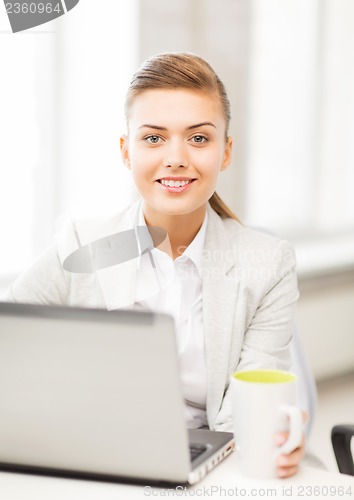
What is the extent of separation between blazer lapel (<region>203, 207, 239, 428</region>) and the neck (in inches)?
2.1

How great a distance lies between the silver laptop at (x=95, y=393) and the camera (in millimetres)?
977

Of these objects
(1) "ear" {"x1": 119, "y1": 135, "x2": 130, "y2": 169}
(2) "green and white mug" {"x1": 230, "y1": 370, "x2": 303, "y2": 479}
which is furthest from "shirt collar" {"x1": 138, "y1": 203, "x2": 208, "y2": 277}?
(2) "green and white mug" {"x1": 230, "y1": 370, "x2": 303, "y2": 479}

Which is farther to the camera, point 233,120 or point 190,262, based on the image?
point 233,120

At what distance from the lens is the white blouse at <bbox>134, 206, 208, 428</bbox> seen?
5.13 feet

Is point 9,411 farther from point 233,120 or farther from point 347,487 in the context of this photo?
point 233,120

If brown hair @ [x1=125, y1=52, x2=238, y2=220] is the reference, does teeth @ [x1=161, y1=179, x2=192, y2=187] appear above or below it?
below

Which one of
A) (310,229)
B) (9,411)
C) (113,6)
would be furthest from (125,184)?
(9,411)

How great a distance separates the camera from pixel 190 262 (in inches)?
65.5

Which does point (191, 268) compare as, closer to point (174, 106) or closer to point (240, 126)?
point (174, 106)

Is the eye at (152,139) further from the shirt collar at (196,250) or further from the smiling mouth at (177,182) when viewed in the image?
the shirt collar at (196,250)

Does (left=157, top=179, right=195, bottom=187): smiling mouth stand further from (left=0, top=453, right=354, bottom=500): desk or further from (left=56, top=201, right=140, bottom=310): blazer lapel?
(left=0, top=453, right=354, bottom=500): desk

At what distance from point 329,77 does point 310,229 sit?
725 millimetres

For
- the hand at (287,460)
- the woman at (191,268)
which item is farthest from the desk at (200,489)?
the woman at (191,268)

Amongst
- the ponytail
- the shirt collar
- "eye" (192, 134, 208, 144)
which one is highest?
"eye" (192, 134, 208, 144)
